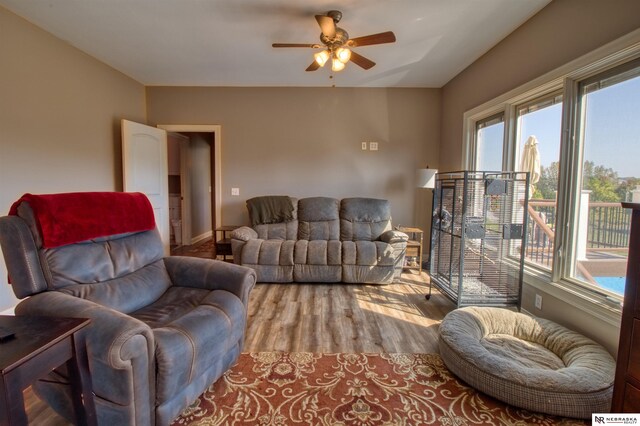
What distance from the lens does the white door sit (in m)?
3.78

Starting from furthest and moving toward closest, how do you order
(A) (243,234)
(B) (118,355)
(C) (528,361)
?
(A) (243,234)
(C) (528,361)
(B) (118,355)

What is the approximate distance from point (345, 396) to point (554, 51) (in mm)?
2981

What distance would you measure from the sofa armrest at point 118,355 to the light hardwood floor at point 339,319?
0.60 metres

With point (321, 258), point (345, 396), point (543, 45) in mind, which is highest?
point (543, 45)

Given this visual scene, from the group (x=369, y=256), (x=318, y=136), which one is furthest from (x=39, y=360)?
(x=318, y=136)

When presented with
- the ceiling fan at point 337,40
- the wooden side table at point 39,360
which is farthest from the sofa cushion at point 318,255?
the wooden side table at point 39,360

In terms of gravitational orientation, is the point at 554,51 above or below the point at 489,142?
above

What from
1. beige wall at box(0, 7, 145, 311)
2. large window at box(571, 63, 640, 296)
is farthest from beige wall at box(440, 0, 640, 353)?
beige wall at box(0, 7, 145, 311)

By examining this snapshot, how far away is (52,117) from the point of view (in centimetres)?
295

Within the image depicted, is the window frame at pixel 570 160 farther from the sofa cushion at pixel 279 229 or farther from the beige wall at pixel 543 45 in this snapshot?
the sofa cushion at pixel 279 229

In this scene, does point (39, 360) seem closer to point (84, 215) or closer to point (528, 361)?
point (84, 215)

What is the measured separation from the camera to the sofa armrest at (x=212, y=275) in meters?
1.91

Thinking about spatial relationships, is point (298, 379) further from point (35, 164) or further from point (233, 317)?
point (35, 164)

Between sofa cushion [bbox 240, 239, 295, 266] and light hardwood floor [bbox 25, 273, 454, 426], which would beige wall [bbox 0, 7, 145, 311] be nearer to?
sofa cushion [bbox 240, 239, 295, 266]
